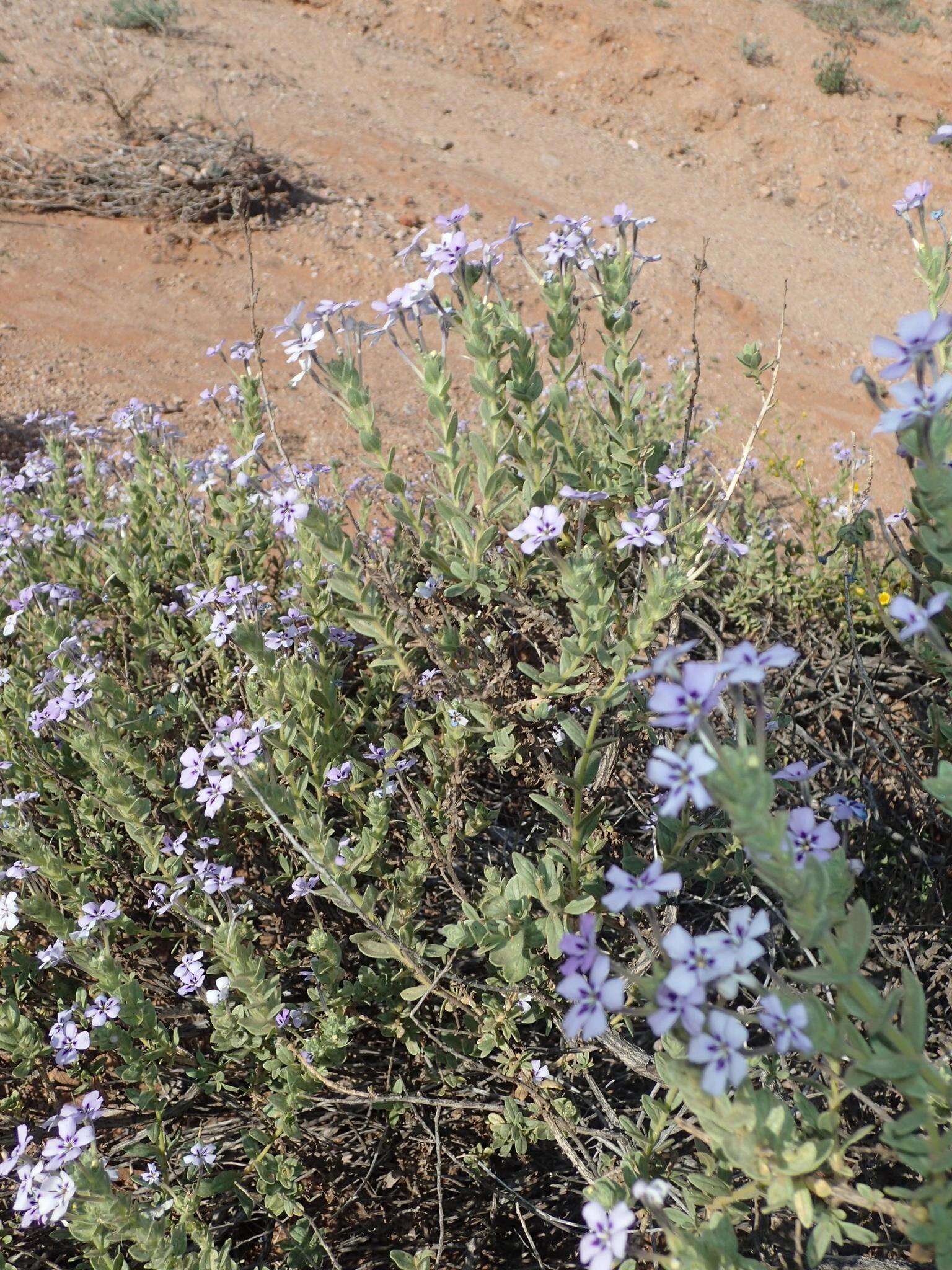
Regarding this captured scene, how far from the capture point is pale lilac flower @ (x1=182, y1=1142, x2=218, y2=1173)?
2.25 meters

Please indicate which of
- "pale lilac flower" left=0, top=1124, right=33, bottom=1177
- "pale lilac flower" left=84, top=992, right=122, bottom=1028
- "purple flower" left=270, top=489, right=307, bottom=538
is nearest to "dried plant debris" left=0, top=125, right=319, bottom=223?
"purple flower" left=270, top=489, right=307, bottom=538

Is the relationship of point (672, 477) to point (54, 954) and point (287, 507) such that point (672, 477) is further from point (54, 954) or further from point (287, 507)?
point (54, 954)

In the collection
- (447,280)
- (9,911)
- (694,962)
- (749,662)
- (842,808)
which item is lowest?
(9,911)

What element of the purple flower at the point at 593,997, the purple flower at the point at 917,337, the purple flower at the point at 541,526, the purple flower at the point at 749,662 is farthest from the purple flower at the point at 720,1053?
the purple flower at the point at 541,526

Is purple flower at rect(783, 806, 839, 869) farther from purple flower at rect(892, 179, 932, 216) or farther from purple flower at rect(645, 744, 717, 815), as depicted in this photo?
purple flower at rect(892, 179, 932, 216)

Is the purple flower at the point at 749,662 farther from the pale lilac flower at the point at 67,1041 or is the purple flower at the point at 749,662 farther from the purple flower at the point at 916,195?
the pale lilac flower at the point at 67,1041

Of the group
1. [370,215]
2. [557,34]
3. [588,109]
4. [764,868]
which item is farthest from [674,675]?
[557,34]

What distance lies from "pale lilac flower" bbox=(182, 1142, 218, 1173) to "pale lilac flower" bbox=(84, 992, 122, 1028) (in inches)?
15.3

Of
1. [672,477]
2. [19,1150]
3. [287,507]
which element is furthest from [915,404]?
[19,1150]

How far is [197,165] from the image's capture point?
33.6ft

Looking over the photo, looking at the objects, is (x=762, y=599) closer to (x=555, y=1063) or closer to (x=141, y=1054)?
(x=555, y=1063)

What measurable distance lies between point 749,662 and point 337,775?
169 cm

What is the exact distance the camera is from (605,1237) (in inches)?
56.3

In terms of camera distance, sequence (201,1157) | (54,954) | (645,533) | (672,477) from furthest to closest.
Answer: (672,477)
(54,954)
(201,1157)
(645,533)
